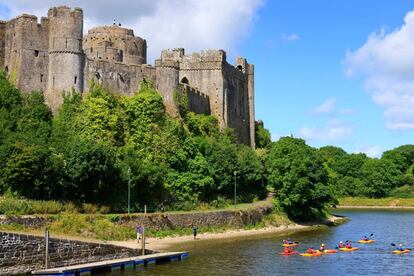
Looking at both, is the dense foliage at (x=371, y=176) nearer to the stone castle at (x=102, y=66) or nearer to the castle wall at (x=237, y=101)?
the castle wall at (x=237, y=101)

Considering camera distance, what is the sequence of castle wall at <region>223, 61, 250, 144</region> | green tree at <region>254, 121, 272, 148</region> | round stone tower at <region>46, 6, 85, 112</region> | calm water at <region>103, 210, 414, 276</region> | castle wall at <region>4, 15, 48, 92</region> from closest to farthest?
calm water at <region>103, 210, 414, 276</region>
castle wall at <region>4, 15, 48, 92</region>
round stone tower at <region>46, 6, 85, 112</region>
castle wall at <region>223, 61, 250, 144</region>
green tree at <region>254, 121, 272, 148</region>

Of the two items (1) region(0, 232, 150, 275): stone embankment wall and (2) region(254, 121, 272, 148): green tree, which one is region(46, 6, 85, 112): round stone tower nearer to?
(1) region(0, 232, 150, 275): stone embankment wall

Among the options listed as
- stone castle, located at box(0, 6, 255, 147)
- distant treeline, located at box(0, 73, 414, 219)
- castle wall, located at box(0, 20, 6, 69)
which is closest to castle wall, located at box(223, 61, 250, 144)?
stone castle, located at box(0, 6, 255, 147)

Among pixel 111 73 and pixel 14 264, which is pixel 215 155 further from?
pixel 14 264

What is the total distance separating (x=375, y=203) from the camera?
11744 cm

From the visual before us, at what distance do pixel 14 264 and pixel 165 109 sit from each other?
1356 inches

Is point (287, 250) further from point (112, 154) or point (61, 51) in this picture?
point (61, 51)

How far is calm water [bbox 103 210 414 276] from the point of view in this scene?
3822cm

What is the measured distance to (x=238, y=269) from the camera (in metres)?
38.4

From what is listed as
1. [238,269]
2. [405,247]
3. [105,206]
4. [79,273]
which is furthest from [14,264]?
[405,247]

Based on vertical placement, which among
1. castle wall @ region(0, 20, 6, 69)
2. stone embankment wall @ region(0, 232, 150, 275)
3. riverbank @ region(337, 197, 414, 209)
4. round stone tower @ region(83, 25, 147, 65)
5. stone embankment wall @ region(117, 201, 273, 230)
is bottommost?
stone embankment wall @ region(0, 232, 150, 275)

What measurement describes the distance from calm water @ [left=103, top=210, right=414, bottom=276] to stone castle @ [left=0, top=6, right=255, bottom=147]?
849 inches

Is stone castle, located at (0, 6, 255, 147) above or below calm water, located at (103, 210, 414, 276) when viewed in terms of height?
above

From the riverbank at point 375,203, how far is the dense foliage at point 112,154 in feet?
170
